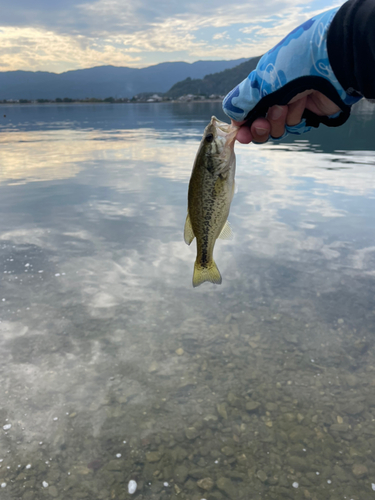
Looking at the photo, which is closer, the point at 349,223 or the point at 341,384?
the point at 341,384

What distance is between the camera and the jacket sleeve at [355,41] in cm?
294

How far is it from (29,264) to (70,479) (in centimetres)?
594

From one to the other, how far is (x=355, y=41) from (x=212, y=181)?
1.67 metres

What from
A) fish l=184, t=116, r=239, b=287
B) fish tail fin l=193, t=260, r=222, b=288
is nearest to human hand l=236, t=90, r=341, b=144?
fish l=184, t=116, r=239, b=287

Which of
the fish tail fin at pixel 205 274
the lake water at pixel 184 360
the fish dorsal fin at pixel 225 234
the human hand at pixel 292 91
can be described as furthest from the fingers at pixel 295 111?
the lake water at pixel 184 360

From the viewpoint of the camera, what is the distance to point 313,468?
14.4 ft

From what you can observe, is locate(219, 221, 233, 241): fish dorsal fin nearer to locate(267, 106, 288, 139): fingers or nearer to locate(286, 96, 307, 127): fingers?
locate(267, 106, 288, 139): fingers

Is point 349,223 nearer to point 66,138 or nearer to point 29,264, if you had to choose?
point 29,264

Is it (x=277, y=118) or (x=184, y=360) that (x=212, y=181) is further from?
(x=184, y=360)

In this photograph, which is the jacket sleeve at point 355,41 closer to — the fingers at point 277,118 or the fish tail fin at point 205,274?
the fingers at point 277,118

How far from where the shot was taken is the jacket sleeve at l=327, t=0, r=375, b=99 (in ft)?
9.64

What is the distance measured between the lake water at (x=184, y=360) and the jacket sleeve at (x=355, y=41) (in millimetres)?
4138

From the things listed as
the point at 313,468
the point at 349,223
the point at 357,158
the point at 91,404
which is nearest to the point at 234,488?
the point at 313,468

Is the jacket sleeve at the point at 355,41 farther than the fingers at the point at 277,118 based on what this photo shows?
No
